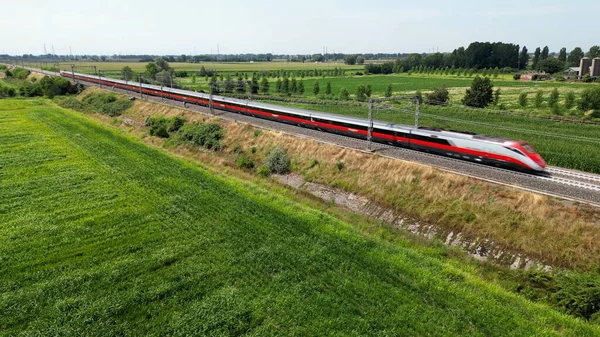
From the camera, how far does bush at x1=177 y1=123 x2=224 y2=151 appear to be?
3833 cm

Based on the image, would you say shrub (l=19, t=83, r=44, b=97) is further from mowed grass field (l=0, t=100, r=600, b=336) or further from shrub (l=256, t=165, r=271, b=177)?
shrub (l=256, t=165, r=271, b=177)

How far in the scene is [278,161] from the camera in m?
31.0

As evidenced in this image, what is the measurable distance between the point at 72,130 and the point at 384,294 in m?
42.1

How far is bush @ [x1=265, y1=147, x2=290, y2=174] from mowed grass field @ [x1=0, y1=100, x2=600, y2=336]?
19.4ft

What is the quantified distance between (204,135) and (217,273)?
26.0 m

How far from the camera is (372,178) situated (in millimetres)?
25984

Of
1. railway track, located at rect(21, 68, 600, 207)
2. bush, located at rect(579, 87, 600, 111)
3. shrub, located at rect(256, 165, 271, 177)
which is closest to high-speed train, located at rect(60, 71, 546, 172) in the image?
railway track, located at rect(21, 68, 600, 207)

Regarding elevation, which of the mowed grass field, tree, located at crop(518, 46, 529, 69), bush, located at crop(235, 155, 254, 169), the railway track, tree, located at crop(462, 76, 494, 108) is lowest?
the mowed grass field

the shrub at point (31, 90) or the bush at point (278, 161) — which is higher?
the shrub at point (31, 90)

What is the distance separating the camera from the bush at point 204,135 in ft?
126

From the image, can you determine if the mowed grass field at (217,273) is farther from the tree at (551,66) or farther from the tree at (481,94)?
the tree at (551,66)

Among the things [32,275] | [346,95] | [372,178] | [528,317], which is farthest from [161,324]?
[346,95]

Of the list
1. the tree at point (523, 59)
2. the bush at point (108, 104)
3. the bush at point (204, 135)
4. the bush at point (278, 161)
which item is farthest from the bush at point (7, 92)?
the tree at point (523, 59)

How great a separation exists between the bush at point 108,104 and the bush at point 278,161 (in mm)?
36639
